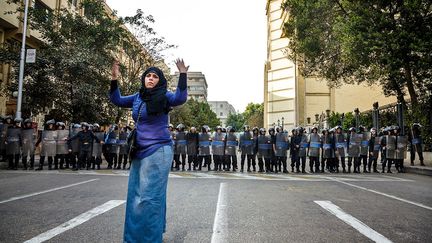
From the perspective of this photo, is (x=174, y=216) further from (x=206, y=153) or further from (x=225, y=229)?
(x=206, y=153)

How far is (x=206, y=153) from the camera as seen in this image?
16.0m

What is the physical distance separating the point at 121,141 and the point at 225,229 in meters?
12.0

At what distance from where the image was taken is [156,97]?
12.1ft

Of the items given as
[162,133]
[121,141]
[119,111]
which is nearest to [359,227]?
[162,133]

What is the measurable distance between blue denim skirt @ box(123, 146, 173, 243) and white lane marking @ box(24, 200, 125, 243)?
1.26 metres

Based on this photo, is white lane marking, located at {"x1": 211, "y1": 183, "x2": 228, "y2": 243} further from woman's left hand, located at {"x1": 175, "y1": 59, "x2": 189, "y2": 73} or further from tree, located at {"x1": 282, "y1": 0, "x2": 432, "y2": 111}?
tree, located at {"x1": 282, "y1": 0, "x2": 432, "y2": 111}

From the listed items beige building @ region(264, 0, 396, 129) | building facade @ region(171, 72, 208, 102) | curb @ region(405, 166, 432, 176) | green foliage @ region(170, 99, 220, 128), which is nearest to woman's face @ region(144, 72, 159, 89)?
curb @ region(405, 166, 432, 176)

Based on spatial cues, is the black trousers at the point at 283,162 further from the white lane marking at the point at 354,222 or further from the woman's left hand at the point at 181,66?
the woman's left hand at the point at 181,66

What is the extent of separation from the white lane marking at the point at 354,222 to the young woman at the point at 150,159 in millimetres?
2610

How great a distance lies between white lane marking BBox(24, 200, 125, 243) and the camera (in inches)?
160

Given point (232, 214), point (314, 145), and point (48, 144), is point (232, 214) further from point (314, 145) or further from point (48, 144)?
point (48, 144)

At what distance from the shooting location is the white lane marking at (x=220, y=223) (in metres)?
4.13

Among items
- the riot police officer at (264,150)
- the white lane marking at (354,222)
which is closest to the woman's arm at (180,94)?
the white lane marking at (354,222)

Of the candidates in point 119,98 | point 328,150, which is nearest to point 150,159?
point 119,98
